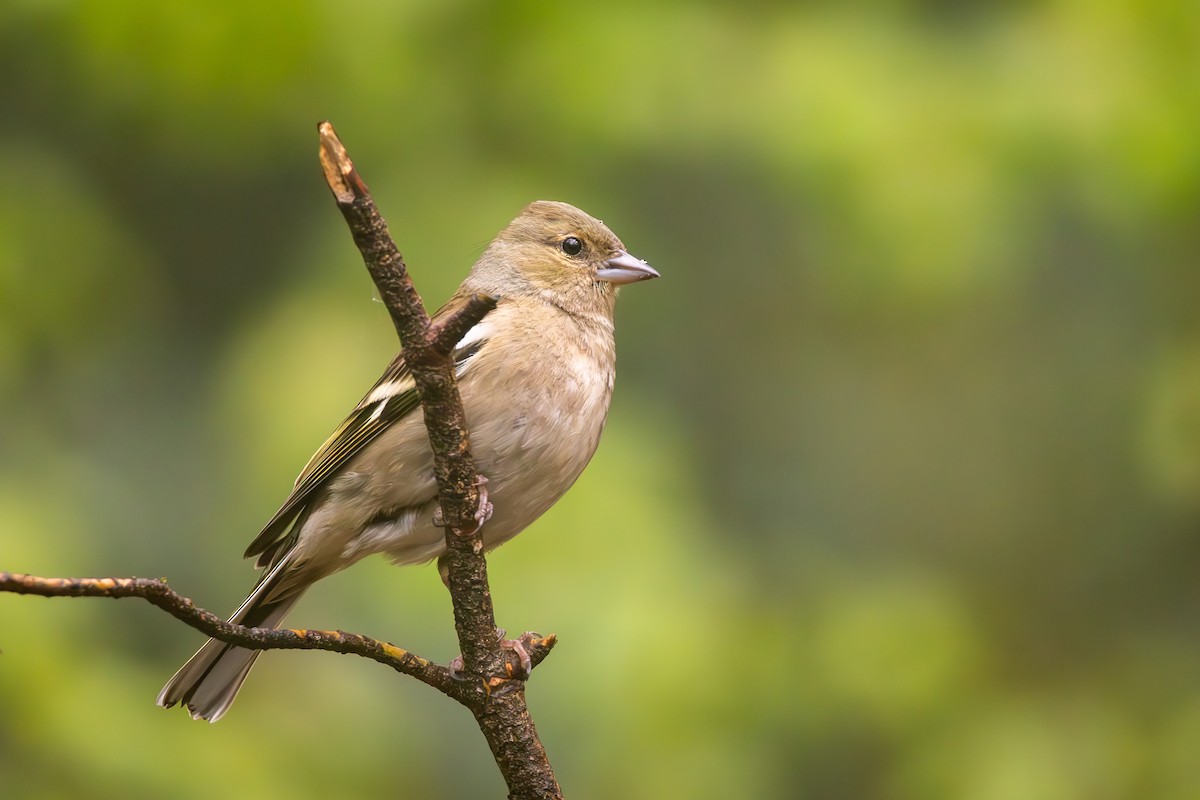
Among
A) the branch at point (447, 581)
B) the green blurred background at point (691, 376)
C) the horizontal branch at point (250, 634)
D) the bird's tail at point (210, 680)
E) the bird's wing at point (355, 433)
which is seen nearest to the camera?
the horizontal branch at point (250, 634)

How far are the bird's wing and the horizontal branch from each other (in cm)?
101

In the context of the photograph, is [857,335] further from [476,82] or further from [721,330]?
[476,82]

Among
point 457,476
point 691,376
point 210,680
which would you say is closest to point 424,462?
point 210,680

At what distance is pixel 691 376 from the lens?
7066mm

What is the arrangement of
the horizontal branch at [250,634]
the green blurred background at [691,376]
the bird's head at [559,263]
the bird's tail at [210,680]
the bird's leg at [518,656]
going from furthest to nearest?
the green blurred background at [691,376], the bird's head at [559,263], the bird's tail at [210,680], the bird's leg at [518,656], the horizontal branch at [250,634]

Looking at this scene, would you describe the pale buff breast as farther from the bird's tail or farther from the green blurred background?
the green blurred background

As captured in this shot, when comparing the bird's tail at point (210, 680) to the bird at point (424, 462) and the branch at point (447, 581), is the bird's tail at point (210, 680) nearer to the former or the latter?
the bird at point (424, 462)

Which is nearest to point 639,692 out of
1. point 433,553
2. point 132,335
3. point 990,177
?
point 433,553

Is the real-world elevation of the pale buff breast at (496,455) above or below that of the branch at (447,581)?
above

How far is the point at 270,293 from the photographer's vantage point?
6609 mm

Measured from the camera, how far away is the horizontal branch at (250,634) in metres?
2.01

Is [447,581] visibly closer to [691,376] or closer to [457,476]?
[457,476]

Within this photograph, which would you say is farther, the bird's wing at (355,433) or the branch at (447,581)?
the bird's wing at (355,433)

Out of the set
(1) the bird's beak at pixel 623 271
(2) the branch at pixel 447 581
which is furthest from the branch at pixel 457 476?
(1) the bird's beak at pixel 623 271
